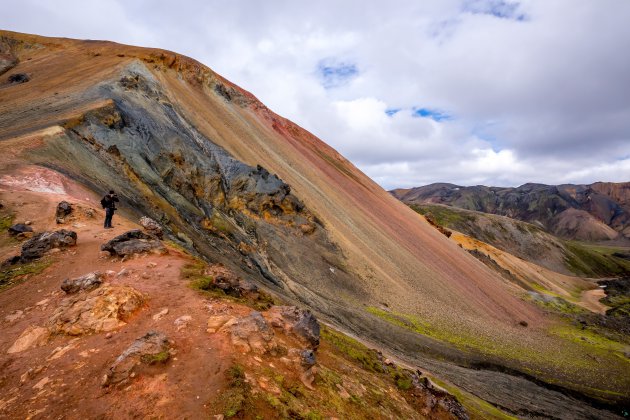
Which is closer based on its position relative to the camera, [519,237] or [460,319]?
[460,319]

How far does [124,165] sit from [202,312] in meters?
22.1

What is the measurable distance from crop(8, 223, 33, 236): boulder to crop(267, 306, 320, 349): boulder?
11323 mm

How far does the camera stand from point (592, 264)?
15288 centimetres

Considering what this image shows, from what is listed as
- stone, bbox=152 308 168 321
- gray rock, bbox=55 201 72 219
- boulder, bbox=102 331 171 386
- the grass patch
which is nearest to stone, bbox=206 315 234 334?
boulder, bbox=102 331 171 386

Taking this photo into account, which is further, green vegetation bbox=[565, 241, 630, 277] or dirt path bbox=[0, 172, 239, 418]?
green vegetation bbox=[565, 241, 630, 277]

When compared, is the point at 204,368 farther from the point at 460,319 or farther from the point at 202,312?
the point at 460,319

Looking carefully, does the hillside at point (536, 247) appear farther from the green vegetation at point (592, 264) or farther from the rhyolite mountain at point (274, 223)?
the rhyolite mountain at point (274, 223)

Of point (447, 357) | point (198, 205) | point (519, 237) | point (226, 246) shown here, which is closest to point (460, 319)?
point (447, 357)

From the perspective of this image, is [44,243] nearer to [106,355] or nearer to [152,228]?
[152,228]

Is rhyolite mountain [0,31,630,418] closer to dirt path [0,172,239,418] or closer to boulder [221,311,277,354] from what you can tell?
dirt path [0,172,239,418]

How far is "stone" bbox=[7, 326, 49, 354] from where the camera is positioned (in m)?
9.25

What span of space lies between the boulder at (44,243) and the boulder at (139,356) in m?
7.84

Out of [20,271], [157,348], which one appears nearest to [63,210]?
[20,271]

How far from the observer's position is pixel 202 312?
35.0 ft
